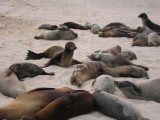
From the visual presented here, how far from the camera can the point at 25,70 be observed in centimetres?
692

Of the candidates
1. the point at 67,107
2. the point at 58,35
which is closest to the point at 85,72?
the point at 67,107

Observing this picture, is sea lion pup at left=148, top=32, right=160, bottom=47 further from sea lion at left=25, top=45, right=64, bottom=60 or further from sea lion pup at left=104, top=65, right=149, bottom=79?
sea lion pup at left=104, top=65, right=149, bottom=79

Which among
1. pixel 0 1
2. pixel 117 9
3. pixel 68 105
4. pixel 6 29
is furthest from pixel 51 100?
pixel 0 1

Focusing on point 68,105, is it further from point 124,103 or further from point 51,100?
point 124,103

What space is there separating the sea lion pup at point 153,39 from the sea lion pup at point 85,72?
2.92 meters

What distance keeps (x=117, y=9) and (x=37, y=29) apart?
5340 millimetres

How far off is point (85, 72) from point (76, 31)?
5111mm

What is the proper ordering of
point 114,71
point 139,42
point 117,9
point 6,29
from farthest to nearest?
point 117,9, point 6,29, point 139,42, point 114,71

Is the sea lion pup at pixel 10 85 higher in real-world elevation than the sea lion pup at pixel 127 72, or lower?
lower

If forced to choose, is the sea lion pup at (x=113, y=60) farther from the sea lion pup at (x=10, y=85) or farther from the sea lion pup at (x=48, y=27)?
the sea lion pup at (x=48, y=27)

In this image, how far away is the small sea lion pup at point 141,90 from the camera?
5777mm

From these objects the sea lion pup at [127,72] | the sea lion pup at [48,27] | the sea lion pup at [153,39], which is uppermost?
the sea lion pup at [153,39]

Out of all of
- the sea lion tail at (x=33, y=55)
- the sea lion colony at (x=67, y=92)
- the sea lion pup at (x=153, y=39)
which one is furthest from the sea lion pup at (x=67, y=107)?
the sea lion pup at (x=153, y=39)

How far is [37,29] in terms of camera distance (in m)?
11.8
